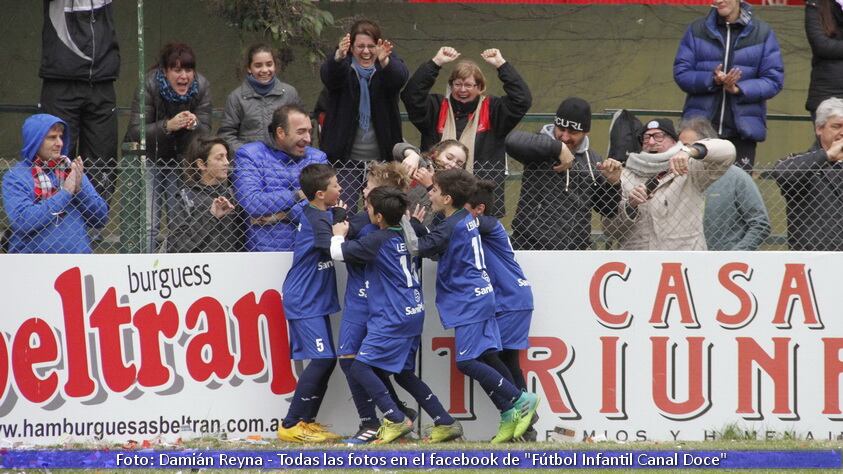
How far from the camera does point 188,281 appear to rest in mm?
8156

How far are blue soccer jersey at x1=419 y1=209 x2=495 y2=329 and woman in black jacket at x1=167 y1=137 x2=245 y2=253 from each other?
130cm

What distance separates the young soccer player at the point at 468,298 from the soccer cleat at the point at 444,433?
0.80 ft

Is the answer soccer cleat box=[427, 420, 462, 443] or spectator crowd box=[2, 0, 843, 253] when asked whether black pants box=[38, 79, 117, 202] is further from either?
soccer cleat box=[427, 420, 462, 443]

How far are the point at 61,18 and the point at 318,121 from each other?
1991mm

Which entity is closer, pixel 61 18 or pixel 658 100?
pixel 61 18

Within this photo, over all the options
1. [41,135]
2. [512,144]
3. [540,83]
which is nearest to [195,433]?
[41,135]

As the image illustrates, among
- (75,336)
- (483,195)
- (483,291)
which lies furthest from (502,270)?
(75,336)

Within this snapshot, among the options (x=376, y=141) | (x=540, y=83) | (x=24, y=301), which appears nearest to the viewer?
(x=24, y=301)

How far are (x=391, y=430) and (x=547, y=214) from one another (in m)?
1.76

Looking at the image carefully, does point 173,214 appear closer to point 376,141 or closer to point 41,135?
point 41,135

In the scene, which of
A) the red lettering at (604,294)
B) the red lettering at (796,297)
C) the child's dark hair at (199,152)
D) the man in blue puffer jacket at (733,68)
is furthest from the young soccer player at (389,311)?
the man in blue puffer jacket at (733,68)

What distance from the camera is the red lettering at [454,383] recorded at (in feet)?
27.0

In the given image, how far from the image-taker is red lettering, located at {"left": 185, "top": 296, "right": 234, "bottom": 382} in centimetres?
815

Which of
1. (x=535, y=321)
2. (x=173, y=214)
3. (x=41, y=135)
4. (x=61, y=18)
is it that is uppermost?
(x=61, y=18)
